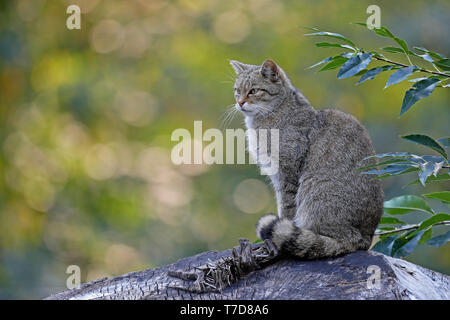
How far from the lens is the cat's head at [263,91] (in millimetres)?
4297

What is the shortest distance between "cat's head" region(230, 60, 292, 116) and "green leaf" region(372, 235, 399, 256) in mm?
1492

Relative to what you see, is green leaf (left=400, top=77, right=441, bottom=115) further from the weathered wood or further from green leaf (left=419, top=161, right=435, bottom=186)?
the weathered wood

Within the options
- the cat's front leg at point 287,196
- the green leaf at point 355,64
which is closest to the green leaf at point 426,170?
the green leaf at point 355,64

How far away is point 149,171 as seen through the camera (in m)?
8.17

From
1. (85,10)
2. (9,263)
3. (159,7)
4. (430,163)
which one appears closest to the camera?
(430,163)

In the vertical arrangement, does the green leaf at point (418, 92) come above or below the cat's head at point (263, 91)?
below

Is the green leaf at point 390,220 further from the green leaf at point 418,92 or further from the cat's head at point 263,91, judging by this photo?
the cat's head at point 263,91

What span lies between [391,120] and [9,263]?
5115 mm

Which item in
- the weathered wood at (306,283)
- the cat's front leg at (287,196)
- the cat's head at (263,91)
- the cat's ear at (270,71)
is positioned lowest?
the weathered wood at (306,283)

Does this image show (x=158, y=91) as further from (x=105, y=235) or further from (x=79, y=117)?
(x=105, y=235)

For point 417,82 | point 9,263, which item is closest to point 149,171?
point 9,263

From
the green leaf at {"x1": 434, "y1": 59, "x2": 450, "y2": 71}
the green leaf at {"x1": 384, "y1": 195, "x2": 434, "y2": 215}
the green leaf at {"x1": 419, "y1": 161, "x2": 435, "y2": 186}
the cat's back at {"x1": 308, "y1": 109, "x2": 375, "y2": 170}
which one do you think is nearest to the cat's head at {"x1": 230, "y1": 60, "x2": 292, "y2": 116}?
the cat's back at {"x1": 308, "y1": 109, "x2": 375, "y2": 170}

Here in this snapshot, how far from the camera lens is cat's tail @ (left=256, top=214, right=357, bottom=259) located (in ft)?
9.90

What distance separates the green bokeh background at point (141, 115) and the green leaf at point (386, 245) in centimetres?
375
